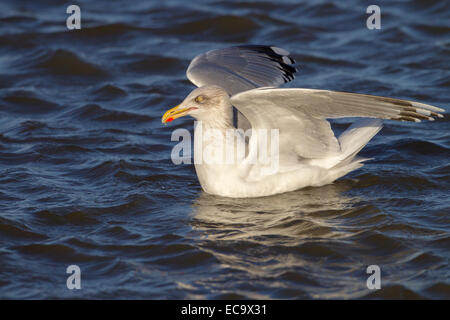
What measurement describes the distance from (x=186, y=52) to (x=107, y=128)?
301 centimetres

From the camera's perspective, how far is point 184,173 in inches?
308

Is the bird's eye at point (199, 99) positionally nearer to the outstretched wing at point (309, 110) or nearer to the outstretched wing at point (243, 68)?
the outstretched wing at point (309, 110)

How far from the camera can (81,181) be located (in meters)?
A: 7.63

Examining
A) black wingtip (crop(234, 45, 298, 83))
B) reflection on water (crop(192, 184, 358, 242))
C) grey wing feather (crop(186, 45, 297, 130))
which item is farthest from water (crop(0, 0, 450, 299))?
black wingtip (crop(234, 45, 298, 83))

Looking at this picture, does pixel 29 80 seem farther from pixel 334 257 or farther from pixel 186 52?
pixel 334 257

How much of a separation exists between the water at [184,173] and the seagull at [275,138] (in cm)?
19

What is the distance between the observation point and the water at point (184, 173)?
5.69 m

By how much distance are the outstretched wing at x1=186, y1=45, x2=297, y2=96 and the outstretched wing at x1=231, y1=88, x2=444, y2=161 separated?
1.16 metres

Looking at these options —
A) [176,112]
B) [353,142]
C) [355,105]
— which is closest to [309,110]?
[355,105]

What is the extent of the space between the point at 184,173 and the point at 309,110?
1901mm

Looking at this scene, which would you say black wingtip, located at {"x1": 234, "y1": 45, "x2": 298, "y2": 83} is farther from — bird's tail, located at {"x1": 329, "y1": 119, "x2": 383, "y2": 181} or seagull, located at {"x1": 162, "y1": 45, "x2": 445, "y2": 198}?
bird's tail, located at {"x1": 329, "y1": 119, "x2": 383, "y2": 181}

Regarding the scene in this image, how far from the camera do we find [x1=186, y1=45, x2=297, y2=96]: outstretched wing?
777 cm

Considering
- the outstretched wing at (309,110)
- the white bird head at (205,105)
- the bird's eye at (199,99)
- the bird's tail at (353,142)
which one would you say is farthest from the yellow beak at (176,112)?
the bird's tail at (353,142)

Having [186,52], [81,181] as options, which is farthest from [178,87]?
[81,181]
